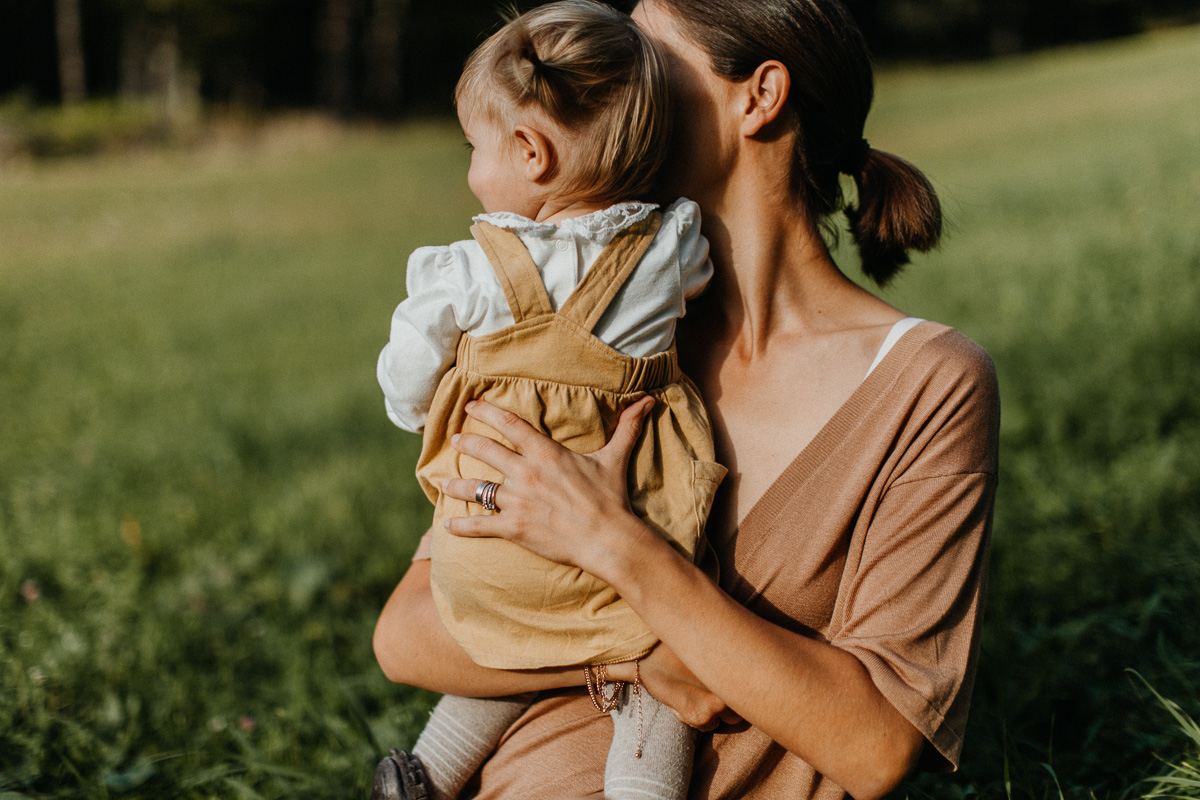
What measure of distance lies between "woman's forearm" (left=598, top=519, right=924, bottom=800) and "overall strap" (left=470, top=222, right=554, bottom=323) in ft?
1.27

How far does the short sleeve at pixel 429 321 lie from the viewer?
4.93ft

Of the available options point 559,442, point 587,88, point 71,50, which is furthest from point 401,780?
point 71,50

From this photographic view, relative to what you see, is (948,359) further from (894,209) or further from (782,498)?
(894,209)

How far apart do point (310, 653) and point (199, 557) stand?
0.87 meters

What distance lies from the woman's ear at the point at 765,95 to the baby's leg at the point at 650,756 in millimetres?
1026

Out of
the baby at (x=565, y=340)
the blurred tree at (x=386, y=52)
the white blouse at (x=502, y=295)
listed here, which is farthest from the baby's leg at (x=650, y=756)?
the blurred tree at (x=386, y=52)

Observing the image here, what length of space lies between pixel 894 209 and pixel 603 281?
28.7 inches

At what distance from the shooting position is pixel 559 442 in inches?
61.6

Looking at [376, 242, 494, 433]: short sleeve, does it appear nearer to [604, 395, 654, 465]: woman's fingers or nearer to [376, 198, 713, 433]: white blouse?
[376, 198, 713, 433]: white blouse

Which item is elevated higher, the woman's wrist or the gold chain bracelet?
the woman's wrist

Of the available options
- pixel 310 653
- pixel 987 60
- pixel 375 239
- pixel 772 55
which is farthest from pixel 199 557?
pixel 987 60

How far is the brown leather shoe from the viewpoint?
1.67 metres

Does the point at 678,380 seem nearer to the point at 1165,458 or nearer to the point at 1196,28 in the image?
the point at 1165,458

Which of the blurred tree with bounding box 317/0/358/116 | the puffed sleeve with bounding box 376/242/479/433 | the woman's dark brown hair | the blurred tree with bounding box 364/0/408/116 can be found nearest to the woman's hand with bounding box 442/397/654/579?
the puffed sleeve with bounding box 376/242/479/433
